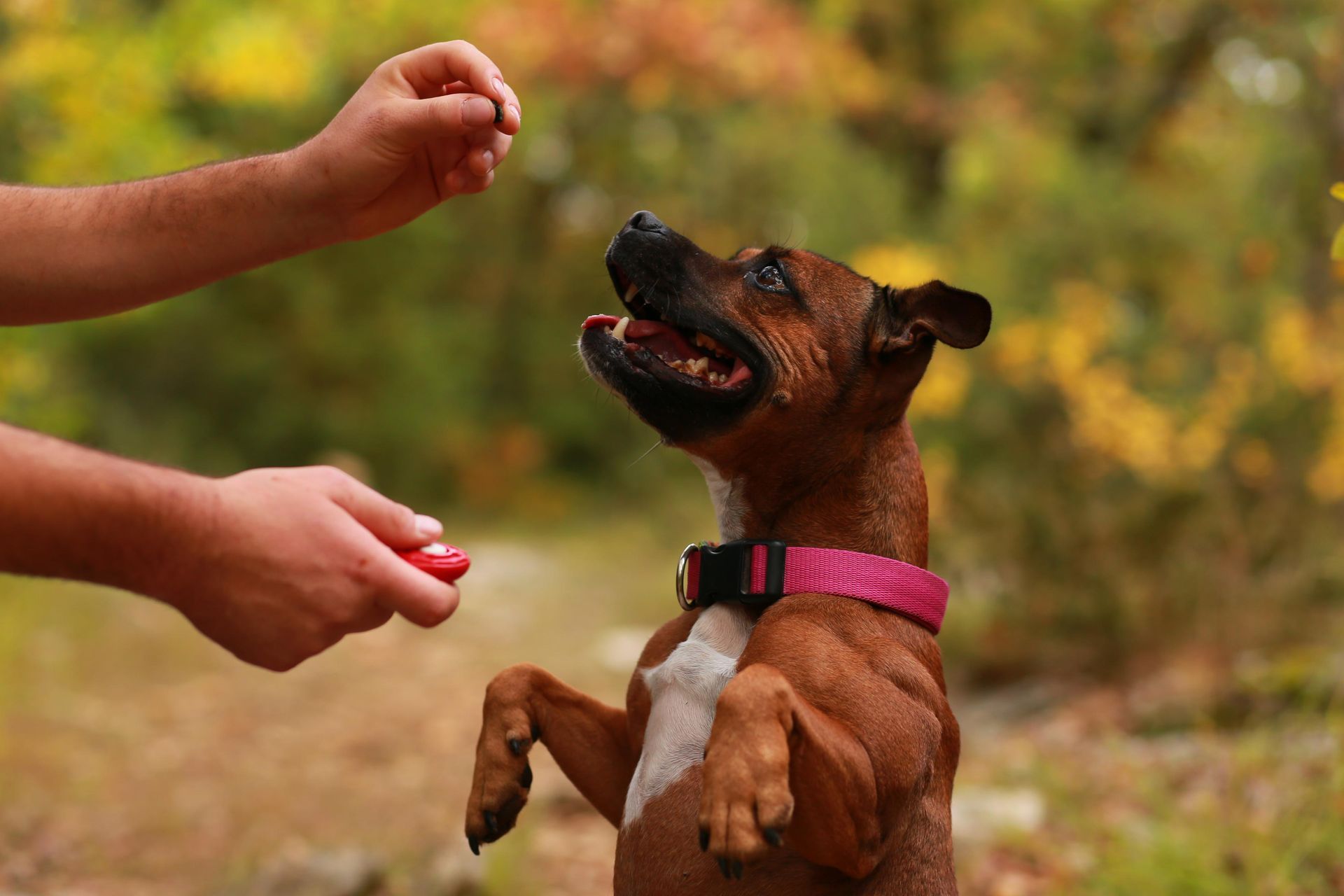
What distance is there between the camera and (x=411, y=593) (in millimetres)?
2035

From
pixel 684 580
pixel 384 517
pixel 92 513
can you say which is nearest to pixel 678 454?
pixel 684 580

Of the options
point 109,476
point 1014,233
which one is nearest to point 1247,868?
point 109,476

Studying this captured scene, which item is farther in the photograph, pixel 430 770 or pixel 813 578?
pixel 430 770

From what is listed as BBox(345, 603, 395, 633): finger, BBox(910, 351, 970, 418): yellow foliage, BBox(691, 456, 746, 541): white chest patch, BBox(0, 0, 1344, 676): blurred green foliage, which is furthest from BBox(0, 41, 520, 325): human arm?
BBox(910, 351, 970, 418): yellow foliage

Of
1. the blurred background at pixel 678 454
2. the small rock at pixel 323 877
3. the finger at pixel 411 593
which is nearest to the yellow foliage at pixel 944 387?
the blurred background at pixel 678 454

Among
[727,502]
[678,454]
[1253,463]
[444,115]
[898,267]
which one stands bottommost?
[727,502]

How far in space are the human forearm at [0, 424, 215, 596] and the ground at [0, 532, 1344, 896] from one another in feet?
8.89

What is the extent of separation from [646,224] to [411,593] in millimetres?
1171

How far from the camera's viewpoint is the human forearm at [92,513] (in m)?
1.80

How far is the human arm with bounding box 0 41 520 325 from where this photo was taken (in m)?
2.64

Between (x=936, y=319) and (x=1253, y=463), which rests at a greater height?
(x=1253, y=463)

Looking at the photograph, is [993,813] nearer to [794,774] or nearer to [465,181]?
[794,774]

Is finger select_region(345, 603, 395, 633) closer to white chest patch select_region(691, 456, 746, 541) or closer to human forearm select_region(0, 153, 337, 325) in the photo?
white chest patch select_region(691, 456, 746, 541)

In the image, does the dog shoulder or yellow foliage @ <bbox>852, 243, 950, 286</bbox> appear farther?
yellow foliage @ <bbox>852, 243, 950, 286</bbox>
